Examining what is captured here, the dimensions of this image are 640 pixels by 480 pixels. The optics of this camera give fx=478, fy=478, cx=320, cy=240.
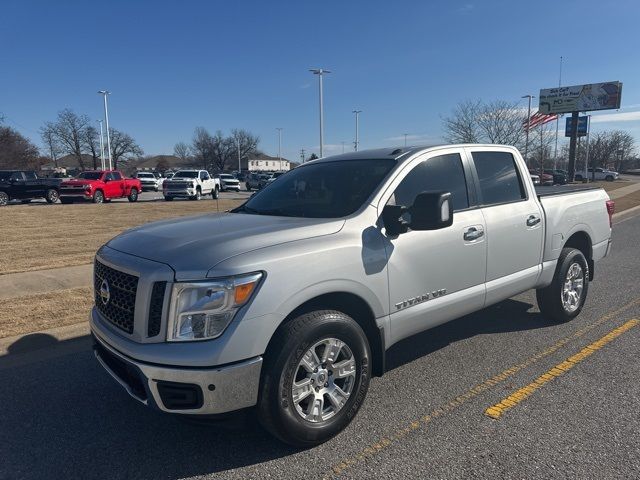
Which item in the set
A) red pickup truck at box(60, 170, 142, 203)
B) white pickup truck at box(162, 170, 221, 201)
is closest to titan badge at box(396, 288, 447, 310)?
red pickup truck at box(60, 170, 142, 203)

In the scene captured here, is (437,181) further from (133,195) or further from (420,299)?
(133,195)

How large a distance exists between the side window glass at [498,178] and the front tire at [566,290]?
99cm

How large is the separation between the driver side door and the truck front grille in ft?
5.58

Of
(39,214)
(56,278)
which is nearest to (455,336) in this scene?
(56,278)

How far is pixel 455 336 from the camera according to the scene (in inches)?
194

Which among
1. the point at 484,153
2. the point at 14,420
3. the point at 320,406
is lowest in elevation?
the point at 14,420

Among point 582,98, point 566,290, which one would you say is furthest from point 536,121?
point 566,290

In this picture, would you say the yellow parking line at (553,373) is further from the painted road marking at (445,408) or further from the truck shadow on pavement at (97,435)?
the truck shadow on pavement at (97,435)

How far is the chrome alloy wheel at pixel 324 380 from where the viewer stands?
9.62ft

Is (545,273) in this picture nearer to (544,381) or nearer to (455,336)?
(455,336)

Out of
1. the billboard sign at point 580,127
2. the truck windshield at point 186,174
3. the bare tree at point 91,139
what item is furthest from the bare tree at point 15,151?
the billboard sign at point 580,127

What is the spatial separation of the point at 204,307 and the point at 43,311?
402 centimetres

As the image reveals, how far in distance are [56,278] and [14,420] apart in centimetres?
414

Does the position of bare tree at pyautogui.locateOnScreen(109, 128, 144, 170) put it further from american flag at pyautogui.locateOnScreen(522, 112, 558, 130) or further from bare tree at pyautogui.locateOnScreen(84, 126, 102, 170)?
american flag at pyautogui.locateOnScreen(522, 112, 558, 130)
